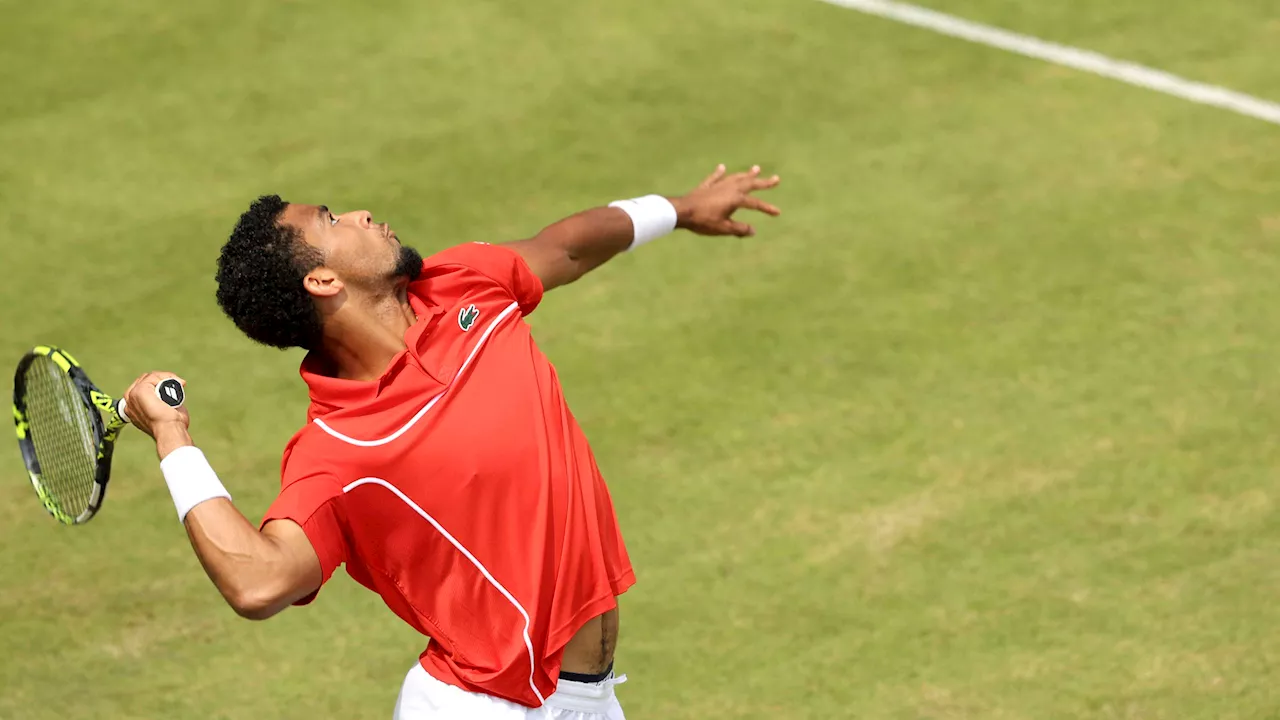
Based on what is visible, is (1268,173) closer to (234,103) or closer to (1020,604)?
(1020,604)

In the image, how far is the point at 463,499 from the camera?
464 cm

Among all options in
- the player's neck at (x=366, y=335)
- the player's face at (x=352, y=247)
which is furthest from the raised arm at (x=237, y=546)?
the player's face at (x=352, y=247)

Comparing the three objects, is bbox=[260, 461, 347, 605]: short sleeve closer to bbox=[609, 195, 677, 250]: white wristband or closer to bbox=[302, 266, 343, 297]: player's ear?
bbox=[302, 266, 343, 297]: player's ear

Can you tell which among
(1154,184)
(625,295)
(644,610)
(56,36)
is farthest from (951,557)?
(56,36)

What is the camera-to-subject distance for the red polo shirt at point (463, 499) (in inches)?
179

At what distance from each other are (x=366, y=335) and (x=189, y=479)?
0.67 m

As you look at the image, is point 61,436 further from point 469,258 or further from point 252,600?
point 252,600

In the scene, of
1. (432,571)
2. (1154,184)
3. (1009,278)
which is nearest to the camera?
(432,571)

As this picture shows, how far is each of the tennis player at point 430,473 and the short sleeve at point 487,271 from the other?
1.1 inches

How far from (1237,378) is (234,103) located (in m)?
5.87

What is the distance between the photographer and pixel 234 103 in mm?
10188

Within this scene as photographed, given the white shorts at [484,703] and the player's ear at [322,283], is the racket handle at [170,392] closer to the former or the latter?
the player's ear at [322,283]

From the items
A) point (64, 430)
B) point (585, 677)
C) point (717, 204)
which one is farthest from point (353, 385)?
point (717, 204)

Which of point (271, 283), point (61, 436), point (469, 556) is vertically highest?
point (271, 283)
